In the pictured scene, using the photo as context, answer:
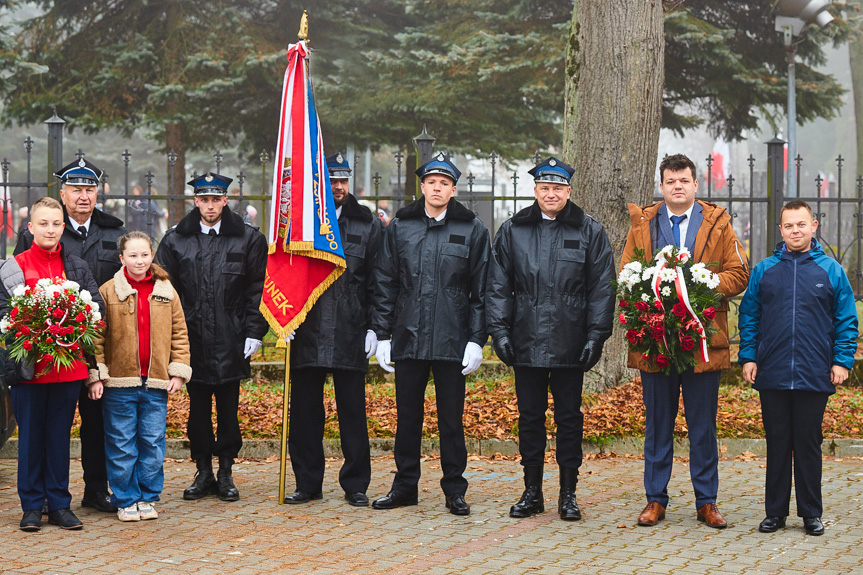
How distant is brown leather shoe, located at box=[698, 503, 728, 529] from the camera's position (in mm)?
5770

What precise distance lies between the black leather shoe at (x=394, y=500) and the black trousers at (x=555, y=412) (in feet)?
2.58

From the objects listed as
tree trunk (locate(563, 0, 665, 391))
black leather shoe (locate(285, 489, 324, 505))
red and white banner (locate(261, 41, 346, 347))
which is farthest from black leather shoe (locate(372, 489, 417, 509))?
tree trunk (locate(563, 0, 665, 391))

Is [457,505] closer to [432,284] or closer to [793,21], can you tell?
[432,284]

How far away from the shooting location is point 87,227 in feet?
20.7

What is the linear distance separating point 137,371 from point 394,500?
5.78 ft

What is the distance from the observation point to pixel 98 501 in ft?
20.4

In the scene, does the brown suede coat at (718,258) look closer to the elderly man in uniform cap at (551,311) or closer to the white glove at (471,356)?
the elderly man in uniform cap at (551,311)

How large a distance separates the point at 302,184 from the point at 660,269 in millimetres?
2348

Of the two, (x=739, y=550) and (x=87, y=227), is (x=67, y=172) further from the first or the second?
(x=739, y=550)

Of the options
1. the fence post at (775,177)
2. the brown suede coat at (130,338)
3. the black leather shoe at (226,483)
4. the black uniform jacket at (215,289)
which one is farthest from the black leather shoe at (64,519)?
the fence post at (775,177)

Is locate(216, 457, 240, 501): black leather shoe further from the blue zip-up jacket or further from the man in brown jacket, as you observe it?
the blue zip-up jacket

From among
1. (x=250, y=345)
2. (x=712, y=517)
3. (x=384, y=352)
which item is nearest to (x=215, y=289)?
(x=250, y=345)

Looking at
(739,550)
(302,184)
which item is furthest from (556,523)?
(302,184)

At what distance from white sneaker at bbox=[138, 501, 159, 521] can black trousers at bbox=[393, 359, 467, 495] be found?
147cm
